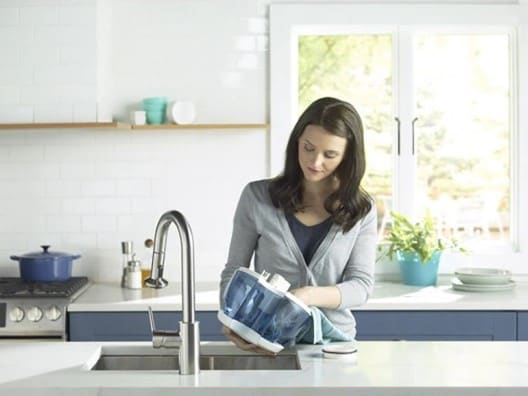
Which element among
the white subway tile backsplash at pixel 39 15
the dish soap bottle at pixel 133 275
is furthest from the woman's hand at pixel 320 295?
the white subway tile backsplash at pixel 39 15

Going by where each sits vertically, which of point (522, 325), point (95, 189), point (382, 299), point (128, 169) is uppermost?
point (128, 169)

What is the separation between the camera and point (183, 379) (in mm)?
2588

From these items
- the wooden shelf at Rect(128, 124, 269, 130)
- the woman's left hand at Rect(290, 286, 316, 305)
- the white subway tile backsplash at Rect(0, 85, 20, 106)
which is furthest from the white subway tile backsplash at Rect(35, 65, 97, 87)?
the woman's left hand at Rect(290, 286, 316, 305)

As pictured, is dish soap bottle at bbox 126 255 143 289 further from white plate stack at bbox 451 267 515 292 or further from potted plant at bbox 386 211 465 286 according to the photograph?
white plate stack at bbox 451 267 515 292

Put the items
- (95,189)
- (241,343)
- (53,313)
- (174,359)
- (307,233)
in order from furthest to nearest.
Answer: (95,189) → (53,313) → (307,233) → (174,359) → (241,343)

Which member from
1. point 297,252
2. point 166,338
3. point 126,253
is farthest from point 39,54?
point 166,338

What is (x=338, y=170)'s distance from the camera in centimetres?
335

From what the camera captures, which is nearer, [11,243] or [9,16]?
[9,16]

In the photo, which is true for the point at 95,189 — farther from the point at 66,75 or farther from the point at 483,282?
the point at 483,282

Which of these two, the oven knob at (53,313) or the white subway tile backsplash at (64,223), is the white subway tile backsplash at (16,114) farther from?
the oven knob at (53,313)

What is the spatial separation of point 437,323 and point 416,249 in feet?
1.85

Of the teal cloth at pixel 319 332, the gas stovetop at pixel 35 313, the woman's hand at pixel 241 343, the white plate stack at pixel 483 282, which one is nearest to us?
the woman's hand at pixel 241 343

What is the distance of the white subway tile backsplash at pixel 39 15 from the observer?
4.84 meters

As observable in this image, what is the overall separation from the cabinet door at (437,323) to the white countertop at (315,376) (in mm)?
1376
